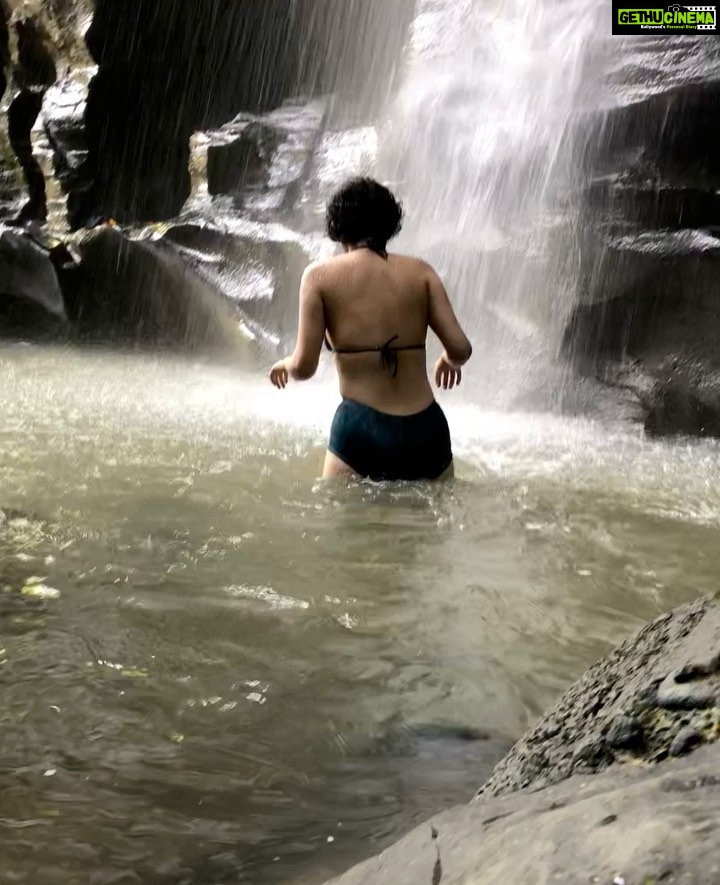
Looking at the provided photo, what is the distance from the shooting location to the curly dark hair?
3.82 m

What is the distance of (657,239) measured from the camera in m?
6.75

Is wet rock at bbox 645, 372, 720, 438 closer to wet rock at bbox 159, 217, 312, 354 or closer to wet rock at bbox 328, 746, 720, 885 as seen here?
wet rock at bbox 159, 217, 312, 354

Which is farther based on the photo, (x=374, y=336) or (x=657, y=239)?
(x=657, y=239)

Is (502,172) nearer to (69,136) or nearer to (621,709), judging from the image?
(69,136)

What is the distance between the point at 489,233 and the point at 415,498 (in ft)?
15.3

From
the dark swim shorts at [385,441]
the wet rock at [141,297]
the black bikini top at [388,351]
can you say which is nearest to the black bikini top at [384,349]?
the black bikini top at [388,351]

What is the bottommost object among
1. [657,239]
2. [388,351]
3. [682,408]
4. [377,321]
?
[682,408]

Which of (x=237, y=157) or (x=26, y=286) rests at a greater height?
(x=237, y=157)

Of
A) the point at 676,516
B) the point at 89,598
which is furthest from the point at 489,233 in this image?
the point at 89,598

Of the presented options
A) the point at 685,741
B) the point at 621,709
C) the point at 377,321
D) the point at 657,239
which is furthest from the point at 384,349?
the point at 657,239

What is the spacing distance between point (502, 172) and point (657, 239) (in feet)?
6.22

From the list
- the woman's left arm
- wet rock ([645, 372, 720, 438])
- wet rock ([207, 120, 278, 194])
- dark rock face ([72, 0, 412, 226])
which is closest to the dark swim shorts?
the woman's left arm

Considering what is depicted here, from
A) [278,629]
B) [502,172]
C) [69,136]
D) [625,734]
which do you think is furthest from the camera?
[69,136]

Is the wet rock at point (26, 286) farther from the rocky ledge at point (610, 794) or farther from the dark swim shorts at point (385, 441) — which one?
the rocky ledge at point (610, 794)
